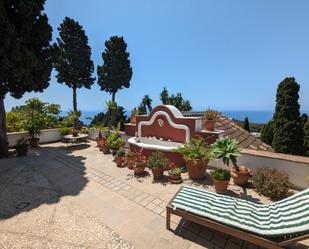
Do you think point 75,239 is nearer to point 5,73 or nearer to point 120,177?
point 120,177

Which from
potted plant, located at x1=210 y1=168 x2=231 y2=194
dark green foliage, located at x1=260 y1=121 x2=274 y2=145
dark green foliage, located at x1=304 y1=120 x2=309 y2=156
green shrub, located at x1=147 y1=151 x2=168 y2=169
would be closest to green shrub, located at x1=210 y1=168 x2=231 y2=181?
potted plant, located at x1=210 y1=168 x2=231 y2=194

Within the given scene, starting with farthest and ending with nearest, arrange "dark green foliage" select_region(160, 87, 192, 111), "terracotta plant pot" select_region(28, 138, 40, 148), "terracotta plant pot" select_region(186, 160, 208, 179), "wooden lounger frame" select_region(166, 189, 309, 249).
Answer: "dark green foliage" select_region(160, 87, 192, 111) → "terracotta plant pot" select_region(28, 138, 40, 148) → "terracotta plant pot" select_region(186, 160, 208, 179) → "wooden lounger frame" select_region(166, 189, 309, 249)

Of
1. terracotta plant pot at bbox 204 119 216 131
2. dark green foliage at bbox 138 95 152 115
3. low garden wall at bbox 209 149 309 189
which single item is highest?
dark green foliage at bbox 138 95 152 115

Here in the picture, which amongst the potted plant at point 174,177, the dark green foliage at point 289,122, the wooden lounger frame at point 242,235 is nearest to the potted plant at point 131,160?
the potted plant at point 174,177

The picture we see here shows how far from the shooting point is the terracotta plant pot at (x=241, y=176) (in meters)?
5.85

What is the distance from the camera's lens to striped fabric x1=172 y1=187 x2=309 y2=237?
9.75 ft

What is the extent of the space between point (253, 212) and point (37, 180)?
277 inches

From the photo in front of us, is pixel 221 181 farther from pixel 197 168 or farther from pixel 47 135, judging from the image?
pixel 47 135

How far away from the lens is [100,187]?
20.0ft

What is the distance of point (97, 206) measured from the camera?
16.1ft

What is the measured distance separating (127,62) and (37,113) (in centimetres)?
1381

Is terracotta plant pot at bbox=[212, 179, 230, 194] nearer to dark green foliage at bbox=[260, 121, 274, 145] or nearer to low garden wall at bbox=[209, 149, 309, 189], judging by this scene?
low garden wall at bbox=[209, 149, 309, 189]

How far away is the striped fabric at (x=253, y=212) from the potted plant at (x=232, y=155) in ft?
5.43

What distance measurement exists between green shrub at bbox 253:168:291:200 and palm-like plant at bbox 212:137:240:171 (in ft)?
2.69
